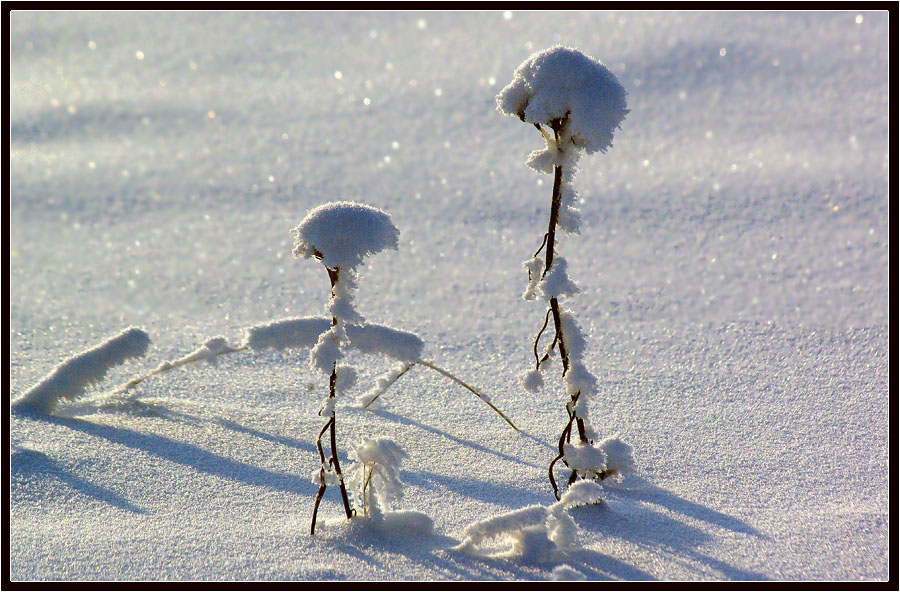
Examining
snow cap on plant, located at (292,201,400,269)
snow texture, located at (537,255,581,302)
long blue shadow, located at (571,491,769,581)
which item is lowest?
long blue shadow, located at (571,491,769,581)

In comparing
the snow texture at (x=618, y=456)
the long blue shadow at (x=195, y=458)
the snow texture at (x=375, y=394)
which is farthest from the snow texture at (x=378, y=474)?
the snow texture at (x=375, y=394)

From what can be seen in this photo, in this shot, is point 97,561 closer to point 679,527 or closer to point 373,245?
point 373,245

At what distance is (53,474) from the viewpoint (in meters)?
2.08

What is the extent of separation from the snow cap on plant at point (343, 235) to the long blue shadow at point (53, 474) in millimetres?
778

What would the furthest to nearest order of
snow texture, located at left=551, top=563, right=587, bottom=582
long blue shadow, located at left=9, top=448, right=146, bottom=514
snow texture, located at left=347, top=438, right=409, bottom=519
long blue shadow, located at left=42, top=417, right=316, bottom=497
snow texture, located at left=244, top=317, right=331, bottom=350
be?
1. snow texture, located at left=244, top=317, right=331, bottom=350
2. long blue shadow, located at left=42, top=417, right=316, bottom=497
3. long blue shadow, located at left=9, top=448, right=146, bottom=514
4. snow texture, located at left=347, top=438, right=409, bottom=519
5. snow texture, located at left=551, top=563, right=587, bottom=582

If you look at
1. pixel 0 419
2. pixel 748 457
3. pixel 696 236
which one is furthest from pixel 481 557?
pixel 696 236

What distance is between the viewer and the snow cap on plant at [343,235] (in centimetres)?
159

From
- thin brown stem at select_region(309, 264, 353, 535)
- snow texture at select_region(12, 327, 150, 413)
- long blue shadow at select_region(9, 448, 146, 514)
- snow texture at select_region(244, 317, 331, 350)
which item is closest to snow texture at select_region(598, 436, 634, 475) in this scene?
thin brown stem at select_region(309, 264, 353, 535)

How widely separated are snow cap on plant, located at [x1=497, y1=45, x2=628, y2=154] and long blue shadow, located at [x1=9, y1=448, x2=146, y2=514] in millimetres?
1251

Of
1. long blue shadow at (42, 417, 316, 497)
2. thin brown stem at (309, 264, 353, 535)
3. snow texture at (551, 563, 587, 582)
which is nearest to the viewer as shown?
snow texture at (551, 563, 587, 582)

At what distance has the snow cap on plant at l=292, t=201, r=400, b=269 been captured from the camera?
1.59m

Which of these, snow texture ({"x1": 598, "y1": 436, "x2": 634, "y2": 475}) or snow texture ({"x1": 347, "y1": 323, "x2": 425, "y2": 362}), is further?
snow texture ({"x1": 347, "y1": 323, "x2": 425, "y2": 362})

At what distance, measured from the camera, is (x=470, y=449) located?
2.31 meters

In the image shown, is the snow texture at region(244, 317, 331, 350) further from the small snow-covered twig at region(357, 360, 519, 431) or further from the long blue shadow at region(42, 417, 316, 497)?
the long blue shadow at region(42, 417, 316, 497)
